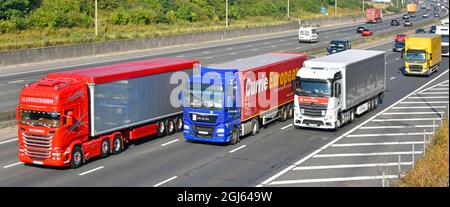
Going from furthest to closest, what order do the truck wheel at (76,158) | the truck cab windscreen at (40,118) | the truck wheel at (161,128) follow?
1. the truck wheel at (161,128)
2. the truck wheel at (76,158)
3. the truck cab windscreen at (40,118)

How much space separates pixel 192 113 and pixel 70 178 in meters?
7.30

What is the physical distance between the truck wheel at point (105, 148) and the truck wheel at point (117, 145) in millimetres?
403

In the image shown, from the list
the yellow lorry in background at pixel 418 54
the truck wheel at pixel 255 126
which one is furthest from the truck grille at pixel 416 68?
the truck wheel at pixel 255 126

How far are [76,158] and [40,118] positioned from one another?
201 centimetres

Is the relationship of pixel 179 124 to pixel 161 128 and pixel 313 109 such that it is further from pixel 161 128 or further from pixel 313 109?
pixel 313 109

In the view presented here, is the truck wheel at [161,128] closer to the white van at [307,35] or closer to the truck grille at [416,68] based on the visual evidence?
the truck grille at [416,68]

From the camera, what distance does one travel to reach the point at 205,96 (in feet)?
95.9

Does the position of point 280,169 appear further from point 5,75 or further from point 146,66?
point 5,75

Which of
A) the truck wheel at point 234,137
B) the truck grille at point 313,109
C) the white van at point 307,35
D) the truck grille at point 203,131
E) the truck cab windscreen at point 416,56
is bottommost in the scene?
the truck wheel at point 234,137

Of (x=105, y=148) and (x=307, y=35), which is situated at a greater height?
(x=307, y=35)

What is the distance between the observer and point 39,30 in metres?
76.0

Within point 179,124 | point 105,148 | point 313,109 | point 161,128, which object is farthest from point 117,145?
point 313,109

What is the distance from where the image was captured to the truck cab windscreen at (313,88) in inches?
1266

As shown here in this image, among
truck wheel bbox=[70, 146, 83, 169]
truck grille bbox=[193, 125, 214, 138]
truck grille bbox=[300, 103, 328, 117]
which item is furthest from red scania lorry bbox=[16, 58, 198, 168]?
truck grille bbox=[300, 103, 328, 117]
